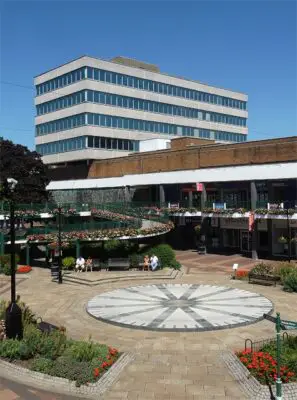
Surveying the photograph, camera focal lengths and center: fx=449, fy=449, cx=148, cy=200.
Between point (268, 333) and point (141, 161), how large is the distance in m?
41.7

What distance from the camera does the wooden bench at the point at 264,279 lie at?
27.9 m

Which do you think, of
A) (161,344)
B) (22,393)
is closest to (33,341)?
(22,393)

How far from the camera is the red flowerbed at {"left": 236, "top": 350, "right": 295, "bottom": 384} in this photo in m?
12.8

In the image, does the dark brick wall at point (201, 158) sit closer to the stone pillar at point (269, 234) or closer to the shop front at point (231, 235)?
the stone pillar at point (269, 234)

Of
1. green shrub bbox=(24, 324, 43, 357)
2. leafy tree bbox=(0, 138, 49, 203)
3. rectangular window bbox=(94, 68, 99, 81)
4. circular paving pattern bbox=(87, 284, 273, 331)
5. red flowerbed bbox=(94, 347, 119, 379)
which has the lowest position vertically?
circular paving pattern bbox=(87, 284, 273, 331)

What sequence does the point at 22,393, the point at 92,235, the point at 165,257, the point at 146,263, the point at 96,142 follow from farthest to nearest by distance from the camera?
the point at 96,142, the point at 92,235, the point at 165,257, the point at 146,263, the point at 22,393

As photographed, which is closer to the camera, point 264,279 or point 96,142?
point 264,279

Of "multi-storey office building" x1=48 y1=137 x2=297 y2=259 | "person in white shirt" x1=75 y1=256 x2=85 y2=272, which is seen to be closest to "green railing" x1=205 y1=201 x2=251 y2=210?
"multi-storey office building" x1=48 y1=137 x2=297 y2=259

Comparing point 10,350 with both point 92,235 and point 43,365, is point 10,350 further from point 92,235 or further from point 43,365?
point 92,235

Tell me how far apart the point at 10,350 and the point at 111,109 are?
5396 centimetres

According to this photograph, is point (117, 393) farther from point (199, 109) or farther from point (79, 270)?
point (199, 109)

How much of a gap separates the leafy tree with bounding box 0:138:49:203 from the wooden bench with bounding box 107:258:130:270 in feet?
87.1

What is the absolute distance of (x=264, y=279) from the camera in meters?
28.3

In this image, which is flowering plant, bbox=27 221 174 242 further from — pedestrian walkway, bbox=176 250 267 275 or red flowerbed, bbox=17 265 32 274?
pedestrian walkway, bbox=176 250 267 275
